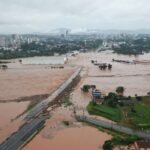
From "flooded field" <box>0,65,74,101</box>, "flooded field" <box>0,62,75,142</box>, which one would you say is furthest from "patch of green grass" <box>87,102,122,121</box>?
"flooded field" <box>0,65,74,101</box>

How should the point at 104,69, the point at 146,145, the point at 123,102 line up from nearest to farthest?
the point at 146,145 < the point at 123,102 < the point at 104,69

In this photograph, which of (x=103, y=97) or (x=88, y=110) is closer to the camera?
(x=88, y=110)

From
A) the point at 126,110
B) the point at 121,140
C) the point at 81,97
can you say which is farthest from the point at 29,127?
the point at 81,97

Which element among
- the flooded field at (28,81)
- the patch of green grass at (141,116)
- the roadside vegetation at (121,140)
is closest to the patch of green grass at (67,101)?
the flooded field at (28,81)

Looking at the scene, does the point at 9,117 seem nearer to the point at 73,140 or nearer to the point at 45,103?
the point at 45,103

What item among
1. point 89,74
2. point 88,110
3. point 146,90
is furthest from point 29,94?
point 89,74

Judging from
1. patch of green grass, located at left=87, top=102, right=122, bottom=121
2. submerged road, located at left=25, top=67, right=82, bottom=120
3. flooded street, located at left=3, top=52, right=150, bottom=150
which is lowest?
flooded street, located at left=3, top=52, right=150, bottom=150

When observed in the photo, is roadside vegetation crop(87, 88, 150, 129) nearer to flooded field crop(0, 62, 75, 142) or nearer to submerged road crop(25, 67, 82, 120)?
submerged road crop(25, 67, 82, 120)

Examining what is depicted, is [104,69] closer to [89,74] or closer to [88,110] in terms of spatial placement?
[89,74]
